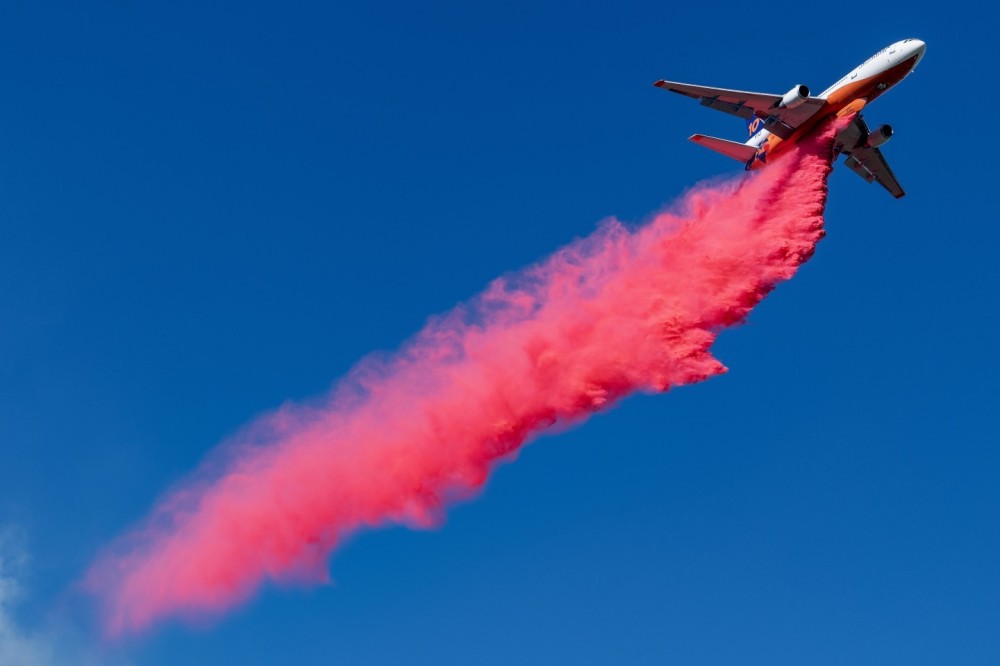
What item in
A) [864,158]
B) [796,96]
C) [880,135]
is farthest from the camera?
[864,158]

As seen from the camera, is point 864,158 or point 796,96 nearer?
point 796,96

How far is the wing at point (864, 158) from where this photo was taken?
33053 millimetres

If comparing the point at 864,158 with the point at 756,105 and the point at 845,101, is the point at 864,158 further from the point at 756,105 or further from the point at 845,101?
the point at 756,105

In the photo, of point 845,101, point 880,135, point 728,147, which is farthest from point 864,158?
point 728,147

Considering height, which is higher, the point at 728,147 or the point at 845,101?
the point at 728,147

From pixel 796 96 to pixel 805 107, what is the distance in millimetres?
734

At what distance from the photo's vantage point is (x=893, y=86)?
101 ft

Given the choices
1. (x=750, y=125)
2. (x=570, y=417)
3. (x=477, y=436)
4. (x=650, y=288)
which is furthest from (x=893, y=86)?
(x=477, y=436)

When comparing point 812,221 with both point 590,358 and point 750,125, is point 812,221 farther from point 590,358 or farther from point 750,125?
point 590,358

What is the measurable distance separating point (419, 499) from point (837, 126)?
19980mm

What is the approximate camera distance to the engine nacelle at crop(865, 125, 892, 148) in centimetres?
3322

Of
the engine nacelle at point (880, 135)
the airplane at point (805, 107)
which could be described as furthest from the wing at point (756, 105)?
the engine nacelle at point (880, 135)

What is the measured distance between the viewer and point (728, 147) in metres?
33.9

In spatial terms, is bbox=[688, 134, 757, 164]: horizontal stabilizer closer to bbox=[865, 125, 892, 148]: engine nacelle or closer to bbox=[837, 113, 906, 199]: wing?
bbox=[837, 113, 906, 199]: wing
